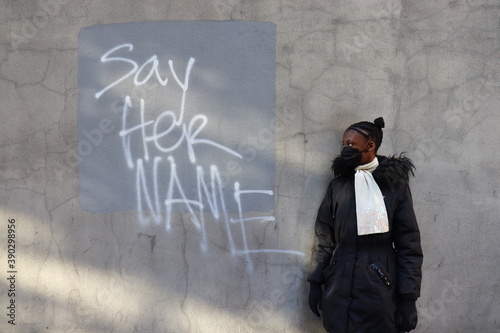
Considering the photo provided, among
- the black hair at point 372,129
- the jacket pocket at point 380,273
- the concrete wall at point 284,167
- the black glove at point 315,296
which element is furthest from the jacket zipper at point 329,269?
the black hair at point 372,129

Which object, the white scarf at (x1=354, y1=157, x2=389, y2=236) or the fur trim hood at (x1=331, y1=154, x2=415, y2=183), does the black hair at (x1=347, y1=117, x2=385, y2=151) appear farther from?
the white scarf at (x1=354, y1=157, x2=389, y2=236)

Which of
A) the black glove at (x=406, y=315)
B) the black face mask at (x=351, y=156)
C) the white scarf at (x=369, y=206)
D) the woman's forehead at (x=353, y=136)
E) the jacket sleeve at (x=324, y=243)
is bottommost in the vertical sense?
the black glove at (x=406, y=315)

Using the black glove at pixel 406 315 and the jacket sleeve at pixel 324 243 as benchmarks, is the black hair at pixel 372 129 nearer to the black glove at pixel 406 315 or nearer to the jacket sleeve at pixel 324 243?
the jacket sleeve at pixel 324 243

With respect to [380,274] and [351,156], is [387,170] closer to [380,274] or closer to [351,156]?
[351,156]

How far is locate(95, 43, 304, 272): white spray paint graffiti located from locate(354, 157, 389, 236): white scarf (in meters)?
0.71

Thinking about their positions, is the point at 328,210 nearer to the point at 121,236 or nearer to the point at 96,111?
the point at 121,236

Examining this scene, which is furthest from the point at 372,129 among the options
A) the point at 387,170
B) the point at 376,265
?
the point at 376,265

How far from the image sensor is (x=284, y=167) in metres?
3.87

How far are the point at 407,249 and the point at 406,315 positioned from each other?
398mm

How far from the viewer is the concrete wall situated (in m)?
3.84

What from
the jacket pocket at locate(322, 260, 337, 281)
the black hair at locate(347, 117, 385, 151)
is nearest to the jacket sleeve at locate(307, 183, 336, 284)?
the jacket pocket at locate(322, 260, 337, 281)

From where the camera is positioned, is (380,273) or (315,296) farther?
(315,296)

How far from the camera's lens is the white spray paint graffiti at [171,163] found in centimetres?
388

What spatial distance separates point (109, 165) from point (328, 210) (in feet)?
5.15
